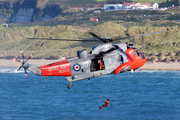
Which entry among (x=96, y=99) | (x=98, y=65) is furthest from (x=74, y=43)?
(x=98, y=65)

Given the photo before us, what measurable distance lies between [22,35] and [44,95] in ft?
247

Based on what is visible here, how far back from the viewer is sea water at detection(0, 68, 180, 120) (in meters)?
45.7

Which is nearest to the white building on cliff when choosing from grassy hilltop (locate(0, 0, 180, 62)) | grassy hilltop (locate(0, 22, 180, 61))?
grassy hilltop (locate(0, 0, 180, 62))

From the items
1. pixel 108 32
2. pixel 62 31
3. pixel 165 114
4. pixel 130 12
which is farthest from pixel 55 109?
pixel 130 12

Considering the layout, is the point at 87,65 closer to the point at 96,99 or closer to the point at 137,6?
the point at 96,99

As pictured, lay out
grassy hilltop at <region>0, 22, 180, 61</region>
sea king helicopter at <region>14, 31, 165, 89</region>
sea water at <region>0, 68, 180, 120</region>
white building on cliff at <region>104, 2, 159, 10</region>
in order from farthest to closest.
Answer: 1. white building on cliff at <region>104, 2, 159, 10</region>
2. grassy hilltop at <region>0, 22, 180, 61</region>
3. sea water at <region>0, 68, 180, 120</region>
4. sea king helicopter at <region>14, 31, 165, 89</region>

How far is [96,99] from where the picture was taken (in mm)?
54625

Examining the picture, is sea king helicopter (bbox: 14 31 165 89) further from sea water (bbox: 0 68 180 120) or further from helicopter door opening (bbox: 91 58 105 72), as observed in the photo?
sea water (bbox: 0 68 180 120)

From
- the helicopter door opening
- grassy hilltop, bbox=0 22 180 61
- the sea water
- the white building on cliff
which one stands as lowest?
the sea water

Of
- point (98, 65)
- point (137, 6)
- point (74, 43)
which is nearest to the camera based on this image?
point (98, 65)

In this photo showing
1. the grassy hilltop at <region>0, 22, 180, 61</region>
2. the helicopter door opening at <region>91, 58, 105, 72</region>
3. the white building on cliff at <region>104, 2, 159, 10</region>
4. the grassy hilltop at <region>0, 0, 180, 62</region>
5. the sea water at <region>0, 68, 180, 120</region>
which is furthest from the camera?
the white building on cliff at <region>104, 2, 159, 10</region>

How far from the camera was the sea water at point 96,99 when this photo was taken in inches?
1797

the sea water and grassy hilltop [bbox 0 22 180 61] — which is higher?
grassy hilltop [bbox 0 22 180 61]

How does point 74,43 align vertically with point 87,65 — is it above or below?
below
